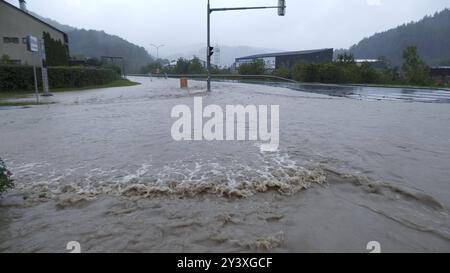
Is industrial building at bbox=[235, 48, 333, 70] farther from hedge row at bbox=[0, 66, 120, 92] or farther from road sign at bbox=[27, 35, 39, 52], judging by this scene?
road sign at bbox=[27, 35, 39, 52]

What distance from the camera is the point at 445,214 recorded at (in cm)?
468

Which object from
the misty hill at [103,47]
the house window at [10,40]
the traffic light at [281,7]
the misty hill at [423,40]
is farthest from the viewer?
the misty hill at [103,47]

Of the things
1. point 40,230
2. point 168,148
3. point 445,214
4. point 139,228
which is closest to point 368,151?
point 445,214

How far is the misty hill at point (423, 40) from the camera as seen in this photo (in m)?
103

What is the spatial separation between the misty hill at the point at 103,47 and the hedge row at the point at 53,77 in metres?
113

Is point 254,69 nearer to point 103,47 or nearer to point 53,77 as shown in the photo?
point 53,77

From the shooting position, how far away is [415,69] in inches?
1902

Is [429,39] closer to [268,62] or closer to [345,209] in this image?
[268,62]

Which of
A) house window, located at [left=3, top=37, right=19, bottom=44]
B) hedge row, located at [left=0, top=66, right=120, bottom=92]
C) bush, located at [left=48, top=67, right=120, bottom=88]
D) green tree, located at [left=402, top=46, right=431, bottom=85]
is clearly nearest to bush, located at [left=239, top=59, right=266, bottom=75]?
green tree, located at [left=402, top=46, right=431, bottom=85]

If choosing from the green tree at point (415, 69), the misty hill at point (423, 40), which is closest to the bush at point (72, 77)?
the green tree at point (415, 69)

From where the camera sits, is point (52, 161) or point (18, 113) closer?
point (52, 161)

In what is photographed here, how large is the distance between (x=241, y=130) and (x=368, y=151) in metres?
4.08

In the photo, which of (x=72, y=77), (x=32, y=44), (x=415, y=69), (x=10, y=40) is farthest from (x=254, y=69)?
(x=32, y=44)

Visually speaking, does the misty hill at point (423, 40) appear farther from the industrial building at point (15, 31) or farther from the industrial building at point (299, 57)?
the industrial building at point (15, 31)
